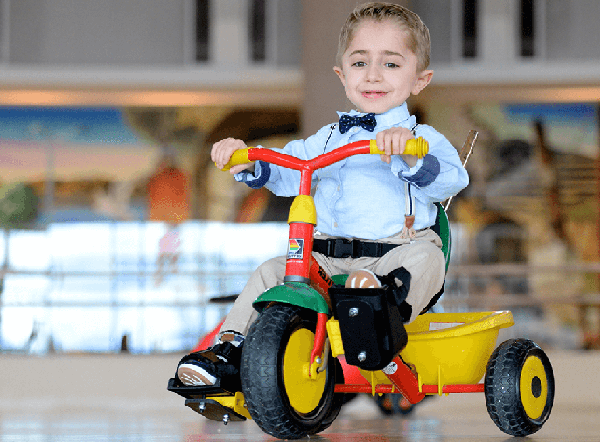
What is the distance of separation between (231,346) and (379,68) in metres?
0.74

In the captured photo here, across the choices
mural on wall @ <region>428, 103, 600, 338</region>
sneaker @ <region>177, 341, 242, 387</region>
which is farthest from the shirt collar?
mural on wall @ <region>428, 103, 600, 338</region>

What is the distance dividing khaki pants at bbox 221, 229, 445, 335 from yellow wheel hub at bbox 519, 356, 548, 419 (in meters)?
0.37

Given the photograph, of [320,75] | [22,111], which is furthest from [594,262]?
[22,111]

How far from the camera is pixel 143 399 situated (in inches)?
178

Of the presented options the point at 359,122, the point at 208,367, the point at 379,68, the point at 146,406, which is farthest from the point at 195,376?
the point at 146,406

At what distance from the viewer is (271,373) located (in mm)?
1532

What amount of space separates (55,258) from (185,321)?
1099 mm

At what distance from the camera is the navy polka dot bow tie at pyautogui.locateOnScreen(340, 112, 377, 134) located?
1910 mm

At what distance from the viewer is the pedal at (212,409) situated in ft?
5.38

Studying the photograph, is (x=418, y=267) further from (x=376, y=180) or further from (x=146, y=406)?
(x=146, y=406)

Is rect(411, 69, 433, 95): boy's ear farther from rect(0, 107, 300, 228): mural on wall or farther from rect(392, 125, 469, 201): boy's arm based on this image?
rect(0, 107, 300, 228): mural on wall

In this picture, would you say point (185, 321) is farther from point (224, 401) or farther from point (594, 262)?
point (224, 401)

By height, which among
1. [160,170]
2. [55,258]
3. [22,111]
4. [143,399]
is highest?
[22,111]

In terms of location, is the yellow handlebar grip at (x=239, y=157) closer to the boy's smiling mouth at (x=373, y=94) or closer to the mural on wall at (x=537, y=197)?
the boy's smiling mouth at (x=373, y=94)
